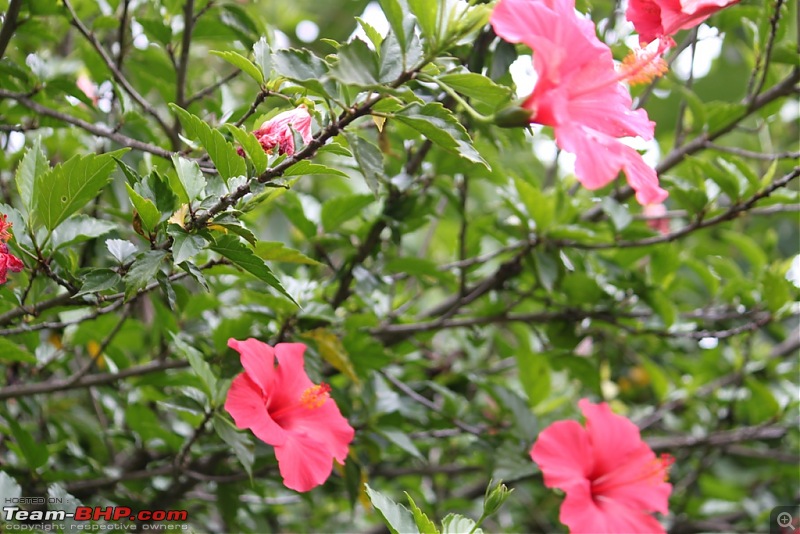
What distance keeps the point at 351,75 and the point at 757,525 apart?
5.89ft

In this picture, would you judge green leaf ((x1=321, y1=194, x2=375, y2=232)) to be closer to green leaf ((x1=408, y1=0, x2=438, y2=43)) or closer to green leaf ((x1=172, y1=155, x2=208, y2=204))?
green leaf ((x1=172, y1=155, x2=208, y2=204))

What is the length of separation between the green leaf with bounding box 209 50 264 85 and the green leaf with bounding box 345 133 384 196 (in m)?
0.17

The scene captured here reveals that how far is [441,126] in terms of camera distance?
35.4 inches

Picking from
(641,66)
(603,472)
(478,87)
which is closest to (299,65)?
(478,87)

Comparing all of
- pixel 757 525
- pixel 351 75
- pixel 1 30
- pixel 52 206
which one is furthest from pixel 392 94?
pixel 757 525

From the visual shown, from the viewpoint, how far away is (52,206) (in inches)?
41.3

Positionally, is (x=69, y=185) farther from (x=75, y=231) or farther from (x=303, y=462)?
(x=303, y=462)

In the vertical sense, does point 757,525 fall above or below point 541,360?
below

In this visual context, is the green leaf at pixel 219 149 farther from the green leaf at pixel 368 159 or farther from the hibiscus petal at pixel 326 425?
the hibiscus petal at pixel 326 425

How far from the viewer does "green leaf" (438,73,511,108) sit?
87 centimetres

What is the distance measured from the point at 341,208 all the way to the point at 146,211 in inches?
23.5

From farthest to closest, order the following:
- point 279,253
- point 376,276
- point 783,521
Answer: point 783,521
point 376,276
point 279,253

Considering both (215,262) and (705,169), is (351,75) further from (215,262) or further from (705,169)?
(705,169)

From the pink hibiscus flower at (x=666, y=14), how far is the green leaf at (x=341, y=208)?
0.62 meters
